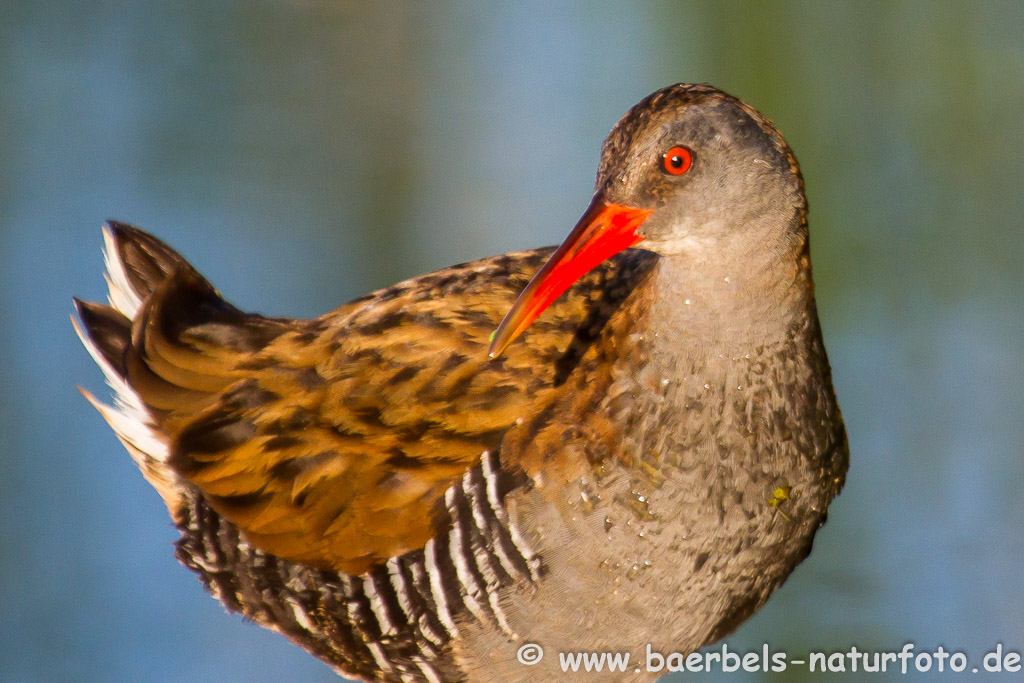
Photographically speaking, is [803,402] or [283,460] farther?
[283,460]

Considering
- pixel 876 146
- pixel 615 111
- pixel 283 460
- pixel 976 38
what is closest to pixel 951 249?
pixel 876 146

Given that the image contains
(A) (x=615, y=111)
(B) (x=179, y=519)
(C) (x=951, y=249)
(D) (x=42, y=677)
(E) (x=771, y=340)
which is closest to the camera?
(E) (x=771, y=340)

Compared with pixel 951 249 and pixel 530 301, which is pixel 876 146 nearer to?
pixel 951 249

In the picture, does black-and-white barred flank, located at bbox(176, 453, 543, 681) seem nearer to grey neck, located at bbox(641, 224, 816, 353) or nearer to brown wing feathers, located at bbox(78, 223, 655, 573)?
brown wing feathers, located at bbox(78, 223, 655, 573)

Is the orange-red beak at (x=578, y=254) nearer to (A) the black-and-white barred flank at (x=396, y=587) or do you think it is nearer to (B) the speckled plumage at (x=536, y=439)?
(B) the speckled plumage at (x=536, y=439)

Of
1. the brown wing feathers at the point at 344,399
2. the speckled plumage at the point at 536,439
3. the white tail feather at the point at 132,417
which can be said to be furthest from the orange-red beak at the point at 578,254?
the white tail feather at the point at 132,417
